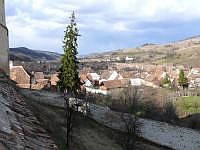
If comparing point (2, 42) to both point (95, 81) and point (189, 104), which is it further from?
point (95, 81)

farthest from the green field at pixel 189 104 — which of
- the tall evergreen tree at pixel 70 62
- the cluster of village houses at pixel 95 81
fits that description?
the tall evergreen tree at pixel 70 62

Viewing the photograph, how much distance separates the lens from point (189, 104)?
64938 mm

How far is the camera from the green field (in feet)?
200

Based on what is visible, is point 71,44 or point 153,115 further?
point 153,115

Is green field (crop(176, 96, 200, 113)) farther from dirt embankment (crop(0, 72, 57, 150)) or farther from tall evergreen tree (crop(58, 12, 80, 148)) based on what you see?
dirt embankment (crop(0, 72, 57, 150))

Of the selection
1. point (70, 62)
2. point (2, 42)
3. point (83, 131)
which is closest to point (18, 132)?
point (2, 42)

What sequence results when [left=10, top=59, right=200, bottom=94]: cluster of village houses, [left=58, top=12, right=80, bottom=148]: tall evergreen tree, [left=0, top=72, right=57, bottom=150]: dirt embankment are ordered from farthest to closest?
[left=10, top=59, right=200, bottom=94]: cluster of village houses → [left=58, top=12, right=80, bottom=148]: tall evergreen tree → [left=0, top=72, right=57, bottom=150]: dirt embankment

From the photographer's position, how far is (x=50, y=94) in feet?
120

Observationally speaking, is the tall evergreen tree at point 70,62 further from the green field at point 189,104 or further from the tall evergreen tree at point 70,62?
the green field at point 189,104

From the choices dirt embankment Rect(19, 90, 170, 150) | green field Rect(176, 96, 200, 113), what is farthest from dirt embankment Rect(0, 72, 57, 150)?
green field Rect(176, 96, 200, 113)

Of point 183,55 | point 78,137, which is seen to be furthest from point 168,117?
point 183,55

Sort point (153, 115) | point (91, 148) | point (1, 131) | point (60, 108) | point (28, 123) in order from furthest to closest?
point (153, 115)
point (60, 108)
point (91, 148)
point (28, 123)
point (1, 131)

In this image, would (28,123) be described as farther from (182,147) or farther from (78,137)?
(182,147)

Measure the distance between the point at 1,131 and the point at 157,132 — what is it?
33.4m
